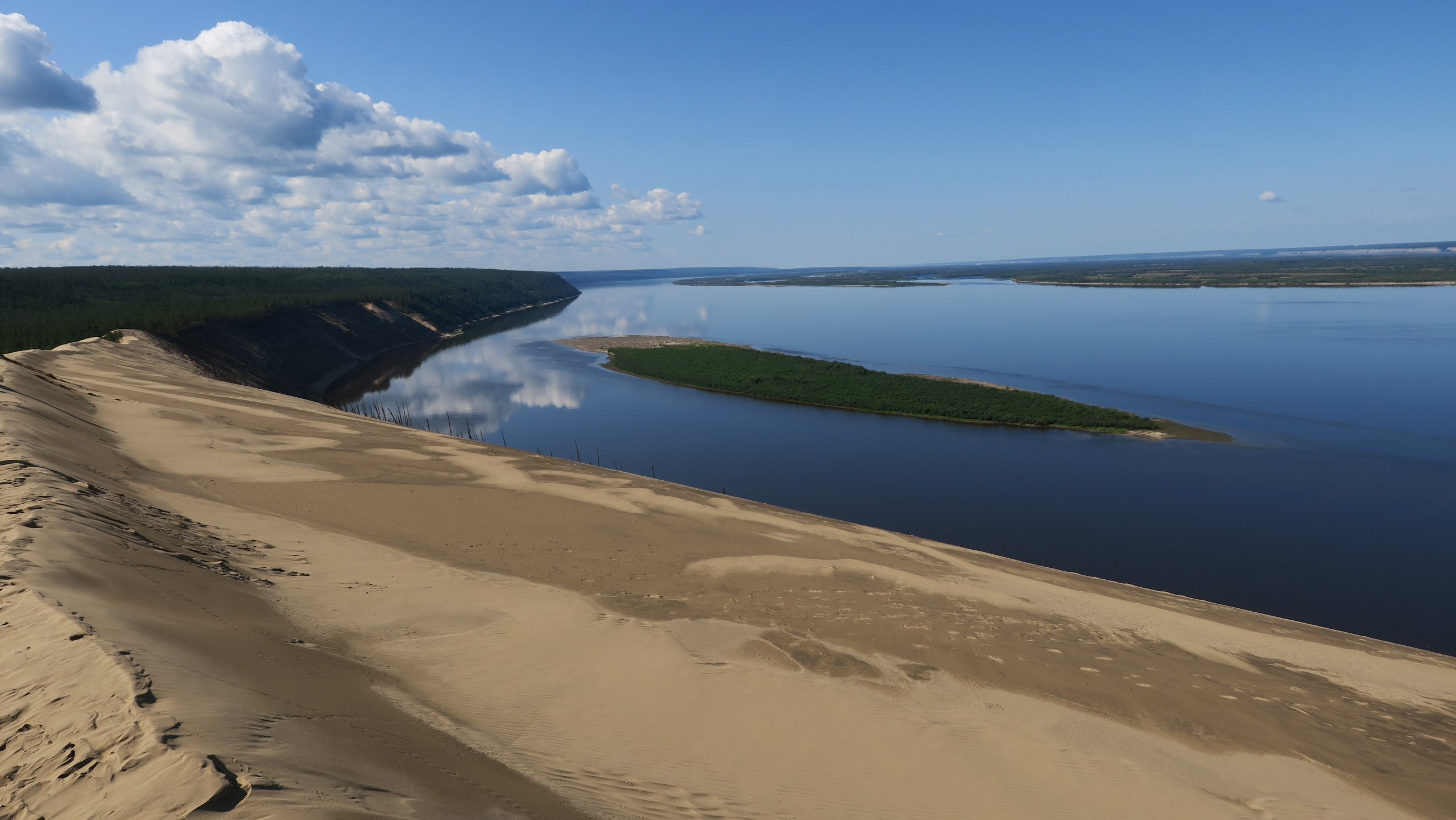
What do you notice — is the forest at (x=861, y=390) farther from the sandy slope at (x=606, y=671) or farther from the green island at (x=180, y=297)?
the green island at (x=180, y=297)

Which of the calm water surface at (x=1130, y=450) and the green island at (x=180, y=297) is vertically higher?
the green island at (x=180, y=297)

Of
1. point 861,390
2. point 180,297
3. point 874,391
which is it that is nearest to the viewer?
point 874,391

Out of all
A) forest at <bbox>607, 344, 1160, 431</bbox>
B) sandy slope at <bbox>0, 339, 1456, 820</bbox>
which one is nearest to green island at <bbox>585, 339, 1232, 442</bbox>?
forest at <bbox>607, 344, 1160, 431</bbox>

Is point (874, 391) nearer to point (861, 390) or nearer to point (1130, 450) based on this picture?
point (861, 390)

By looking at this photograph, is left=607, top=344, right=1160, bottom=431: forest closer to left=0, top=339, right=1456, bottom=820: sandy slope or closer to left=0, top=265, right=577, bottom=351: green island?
left=0, top=339, right=1456, bottom=820: sandy slope

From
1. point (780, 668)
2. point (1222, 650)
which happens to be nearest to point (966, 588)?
point (1222, 650)

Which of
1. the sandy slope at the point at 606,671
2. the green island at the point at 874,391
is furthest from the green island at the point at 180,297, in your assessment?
the green island at the point at 874,391

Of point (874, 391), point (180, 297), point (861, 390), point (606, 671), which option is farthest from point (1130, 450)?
point (180, 297)
